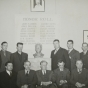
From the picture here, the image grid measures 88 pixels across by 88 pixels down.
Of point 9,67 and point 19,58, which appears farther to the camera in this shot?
point 19,58

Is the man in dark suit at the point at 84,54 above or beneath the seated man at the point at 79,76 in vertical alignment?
above

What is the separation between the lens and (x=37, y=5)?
3.04m

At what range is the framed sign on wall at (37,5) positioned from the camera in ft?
9.97

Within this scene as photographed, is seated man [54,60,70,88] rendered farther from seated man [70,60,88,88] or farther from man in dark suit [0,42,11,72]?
man in dark suit [0,42,11,72]

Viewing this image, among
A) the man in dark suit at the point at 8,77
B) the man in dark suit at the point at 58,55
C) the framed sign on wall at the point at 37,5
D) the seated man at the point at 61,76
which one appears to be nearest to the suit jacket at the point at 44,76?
the seated man at the point at 61,76

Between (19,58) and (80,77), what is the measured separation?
49.0 inches

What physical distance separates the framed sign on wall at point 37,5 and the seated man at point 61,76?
1115 mm

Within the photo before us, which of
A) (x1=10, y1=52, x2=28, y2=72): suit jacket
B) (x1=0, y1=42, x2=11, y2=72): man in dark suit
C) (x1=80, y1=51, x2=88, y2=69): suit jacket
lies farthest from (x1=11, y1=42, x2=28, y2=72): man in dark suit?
(x1=80, y1=51, x2=88, y2=69): suit jacket

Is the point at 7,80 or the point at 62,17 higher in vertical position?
the point at 62,17

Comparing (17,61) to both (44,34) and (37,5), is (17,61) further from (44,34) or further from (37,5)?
(37,5)

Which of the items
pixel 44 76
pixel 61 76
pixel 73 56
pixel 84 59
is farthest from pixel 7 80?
pixel 84 59

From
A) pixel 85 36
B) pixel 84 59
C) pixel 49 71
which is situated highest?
pixel 85 36

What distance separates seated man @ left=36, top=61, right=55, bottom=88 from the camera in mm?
2832

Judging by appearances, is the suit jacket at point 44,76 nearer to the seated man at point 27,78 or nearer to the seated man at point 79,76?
the seated man at point 27,78
